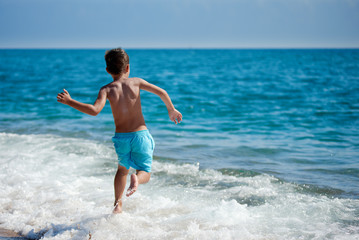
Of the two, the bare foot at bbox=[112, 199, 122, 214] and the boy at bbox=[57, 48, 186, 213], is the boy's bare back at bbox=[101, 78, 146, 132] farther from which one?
the bare foot at bbox=[112, 199, 122, 214]

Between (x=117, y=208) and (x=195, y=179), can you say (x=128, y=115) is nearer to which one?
(x=117, y=208)

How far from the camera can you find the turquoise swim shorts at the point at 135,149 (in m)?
3.67

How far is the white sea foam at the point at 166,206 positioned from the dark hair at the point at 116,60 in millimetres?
1484

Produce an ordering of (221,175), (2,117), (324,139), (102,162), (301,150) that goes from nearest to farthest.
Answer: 1. (221,175)
2. (102,162)
3. (301,150)
4. (324,139)
5. (2,117)

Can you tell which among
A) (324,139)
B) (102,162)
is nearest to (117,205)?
(102,162)

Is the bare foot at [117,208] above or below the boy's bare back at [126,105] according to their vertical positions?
below

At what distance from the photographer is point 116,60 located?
3.63 metres

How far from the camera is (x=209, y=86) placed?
2127 cm

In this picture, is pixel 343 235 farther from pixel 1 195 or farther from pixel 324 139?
pixel 324 139

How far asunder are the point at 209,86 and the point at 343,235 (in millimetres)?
17913

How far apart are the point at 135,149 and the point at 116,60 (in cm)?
88

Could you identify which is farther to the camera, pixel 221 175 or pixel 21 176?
pixel 221 175

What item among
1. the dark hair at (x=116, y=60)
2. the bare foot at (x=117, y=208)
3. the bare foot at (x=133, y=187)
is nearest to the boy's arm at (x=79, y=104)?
the dark hair at (x=116, y=60)

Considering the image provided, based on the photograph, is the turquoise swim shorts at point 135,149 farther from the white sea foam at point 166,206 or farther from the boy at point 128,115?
the white sea foam at point 166,206
